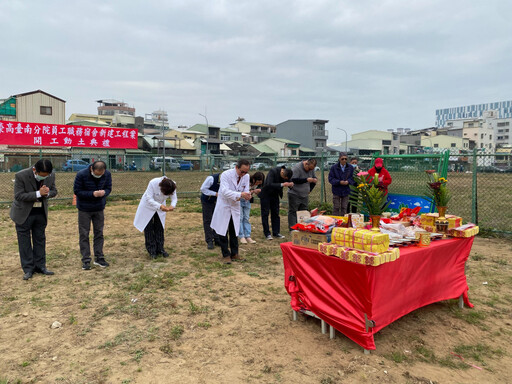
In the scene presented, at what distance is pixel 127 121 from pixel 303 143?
108 ft

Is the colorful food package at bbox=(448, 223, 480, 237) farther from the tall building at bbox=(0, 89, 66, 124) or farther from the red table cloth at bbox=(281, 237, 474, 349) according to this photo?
the tall building at bbox=(0, 89, 66, 124)

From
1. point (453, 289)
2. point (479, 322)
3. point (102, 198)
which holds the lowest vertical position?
point (479, 322)

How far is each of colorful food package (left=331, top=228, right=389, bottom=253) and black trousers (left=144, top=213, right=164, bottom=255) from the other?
3569 millimetres

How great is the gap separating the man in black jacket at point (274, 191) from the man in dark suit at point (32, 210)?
3868 millimetres

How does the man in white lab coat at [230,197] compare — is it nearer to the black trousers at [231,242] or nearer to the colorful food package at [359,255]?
the black trousers at [231,242]

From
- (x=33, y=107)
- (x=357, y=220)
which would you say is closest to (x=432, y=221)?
(x=357, y=220)

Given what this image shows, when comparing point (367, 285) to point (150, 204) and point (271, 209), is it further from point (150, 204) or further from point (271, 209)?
point (271, 209)

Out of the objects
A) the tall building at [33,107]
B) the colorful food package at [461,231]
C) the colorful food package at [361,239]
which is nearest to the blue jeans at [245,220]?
the colorful food package at [461,231]

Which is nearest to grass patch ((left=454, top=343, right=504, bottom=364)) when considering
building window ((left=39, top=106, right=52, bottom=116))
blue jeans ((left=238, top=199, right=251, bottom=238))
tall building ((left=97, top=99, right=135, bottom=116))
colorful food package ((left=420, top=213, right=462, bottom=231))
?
colorful food package ((left=420, top=213, right=462, bottom=231))

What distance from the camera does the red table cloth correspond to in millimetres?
3156

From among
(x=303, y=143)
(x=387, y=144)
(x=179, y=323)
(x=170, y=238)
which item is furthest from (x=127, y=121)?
(x=179, y=323)

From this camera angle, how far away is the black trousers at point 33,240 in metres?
5.00

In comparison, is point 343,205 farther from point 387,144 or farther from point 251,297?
point 387,144

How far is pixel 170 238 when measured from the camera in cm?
779
